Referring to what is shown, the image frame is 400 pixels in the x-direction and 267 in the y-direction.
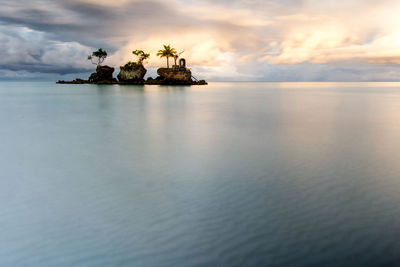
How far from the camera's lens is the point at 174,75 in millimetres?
96125

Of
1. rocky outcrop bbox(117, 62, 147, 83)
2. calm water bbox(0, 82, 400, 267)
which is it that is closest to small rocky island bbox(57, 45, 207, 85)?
rocky outcrop bbox(117, 62, 147, 83)

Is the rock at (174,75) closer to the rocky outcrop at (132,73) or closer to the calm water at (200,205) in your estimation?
the rocky outcrop at (132,73)

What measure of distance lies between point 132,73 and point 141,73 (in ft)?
10.9

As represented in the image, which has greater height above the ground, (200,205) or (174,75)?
(174,75)

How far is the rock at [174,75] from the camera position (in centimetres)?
9550

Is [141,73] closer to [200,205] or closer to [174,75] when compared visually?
[174,75]

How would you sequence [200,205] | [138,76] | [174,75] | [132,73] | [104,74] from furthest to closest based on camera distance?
[104,74]
[138,76]
[132,73]
[174,75]
[200,205]

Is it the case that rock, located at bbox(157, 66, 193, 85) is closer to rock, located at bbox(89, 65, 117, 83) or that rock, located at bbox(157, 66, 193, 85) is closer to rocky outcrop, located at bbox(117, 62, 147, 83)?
rocky outcrop, located at bbox(117, 62, 147, 83)

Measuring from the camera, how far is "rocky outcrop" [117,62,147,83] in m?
102

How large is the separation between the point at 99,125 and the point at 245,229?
15064 millimetres

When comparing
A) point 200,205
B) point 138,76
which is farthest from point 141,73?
point 200,205

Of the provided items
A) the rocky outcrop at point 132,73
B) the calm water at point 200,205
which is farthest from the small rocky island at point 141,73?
the calm water at point 200,205

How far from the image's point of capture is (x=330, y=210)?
5375mm

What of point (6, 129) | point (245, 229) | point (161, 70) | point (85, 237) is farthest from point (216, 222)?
point (161, 70)
